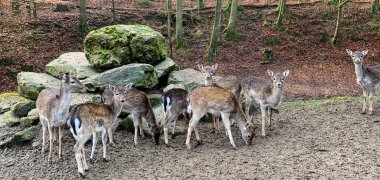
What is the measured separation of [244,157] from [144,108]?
9.42ft

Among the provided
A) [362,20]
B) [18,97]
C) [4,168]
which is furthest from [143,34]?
[362,20]

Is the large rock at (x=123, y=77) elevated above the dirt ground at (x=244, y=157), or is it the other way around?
the large rock at (x=123, y=77)

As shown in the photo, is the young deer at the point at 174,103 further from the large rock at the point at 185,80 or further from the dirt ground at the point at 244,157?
the large rock at the point at 185,80

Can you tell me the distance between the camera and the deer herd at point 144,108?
8.59 metres

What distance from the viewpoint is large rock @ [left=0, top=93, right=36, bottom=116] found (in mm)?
11547

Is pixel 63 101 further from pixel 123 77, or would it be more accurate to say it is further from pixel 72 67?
pixel 72 67

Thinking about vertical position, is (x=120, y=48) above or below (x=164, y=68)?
above

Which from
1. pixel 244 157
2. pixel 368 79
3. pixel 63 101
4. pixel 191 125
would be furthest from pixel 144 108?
pixel 368 79

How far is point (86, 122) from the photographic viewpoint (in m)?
8.48

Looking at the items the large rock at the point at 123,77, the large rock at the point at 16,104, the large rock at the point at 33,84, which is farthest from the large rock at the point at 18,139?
the large rock at the point at 123,77

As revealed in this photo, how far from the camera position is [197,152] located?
9.33 meters

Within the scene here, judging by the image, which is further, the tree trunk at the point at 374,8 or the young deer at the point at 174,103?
the tree trunk at the point at 374,8

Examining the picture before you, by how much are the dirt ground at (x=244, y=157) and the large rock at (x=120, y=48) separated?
3.08 metres

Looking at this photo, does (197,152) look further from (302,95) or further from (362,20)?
(362,20)
